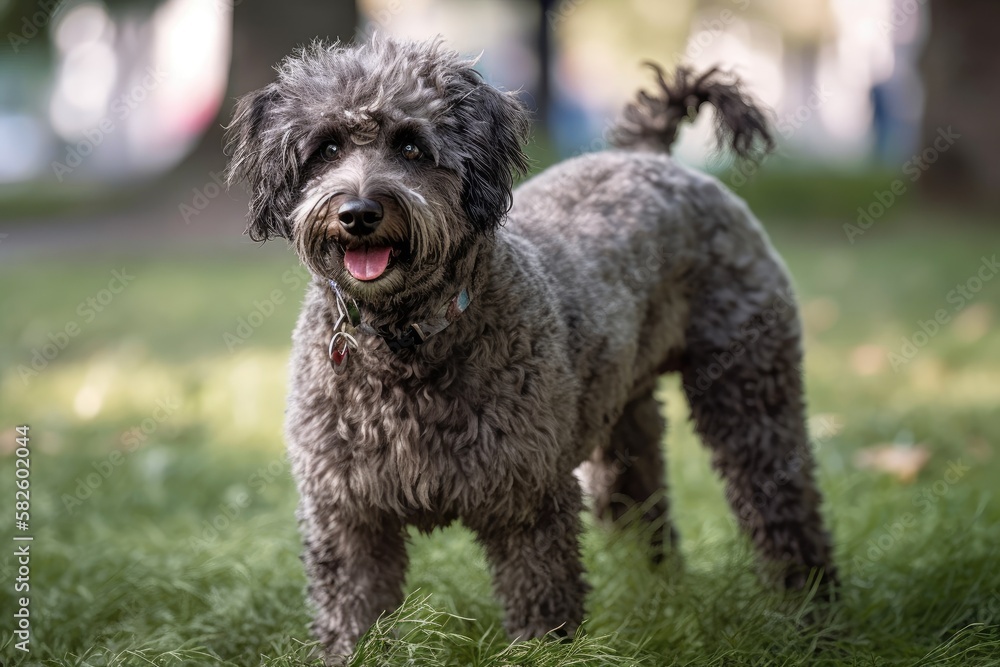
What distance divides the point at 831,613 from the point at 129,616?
2707mm

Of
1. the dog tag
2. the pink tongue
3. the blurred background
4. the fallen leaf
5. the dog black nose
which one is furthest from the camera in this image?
the fallen leaf

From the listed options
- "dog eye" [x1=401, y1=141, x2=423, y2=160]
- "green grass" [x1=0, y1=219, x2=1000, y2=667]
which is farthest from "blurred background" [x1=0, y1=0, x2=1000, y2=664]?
"dog eye" [x1=401, y1=141, x2=423, y2=160]

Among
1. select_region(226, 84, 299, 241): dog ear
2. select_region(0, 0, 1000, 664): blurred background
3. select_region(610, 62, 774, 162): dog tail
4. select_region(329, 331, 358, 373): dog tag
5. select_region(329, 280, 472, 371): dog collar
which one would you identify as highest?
select_region(226, 84, 299, 241): dog ear

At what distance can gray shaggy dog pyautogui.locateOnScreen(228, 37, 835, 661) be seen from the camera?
3.29 m

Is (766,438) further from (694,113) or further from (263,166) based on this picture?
(263,166)

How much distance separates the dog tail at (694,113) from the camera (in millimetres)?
4883

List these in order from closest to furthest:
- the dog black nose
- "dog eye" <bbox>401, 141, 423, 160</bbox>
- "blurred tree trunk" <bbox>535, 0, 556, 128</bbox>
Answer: the dog black nose
"dog eye" <bbox>401, 141, 423, 160</bbox>
"blurred tree trunk" <bbox>535, 0, 556, 128</bbox>

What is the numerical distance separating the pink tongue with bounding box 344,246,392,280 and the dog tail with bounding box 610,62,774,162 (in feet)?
6.95

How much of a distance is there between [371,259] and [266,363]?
4.77m

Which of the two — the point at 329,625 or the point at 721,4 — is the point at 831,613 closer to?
the point at 329,625

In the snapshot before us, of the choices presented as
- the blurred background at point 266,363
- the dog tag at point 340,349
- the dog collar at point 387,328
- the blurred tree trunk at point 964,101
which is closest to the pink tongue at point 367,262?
the dog collar at point 387,328

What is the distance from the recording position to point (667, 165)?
15.1 ft

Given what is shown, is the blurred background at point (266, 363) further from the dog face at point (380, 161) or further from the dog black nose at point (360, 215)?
the dog black nose at point (360, 215)

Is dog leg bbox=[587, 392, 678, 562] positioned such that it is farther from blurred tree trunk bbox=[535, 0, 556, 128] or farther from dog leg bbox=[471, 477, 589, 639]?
blurred tree trunk bbox=[535, 0, 556, 128]
